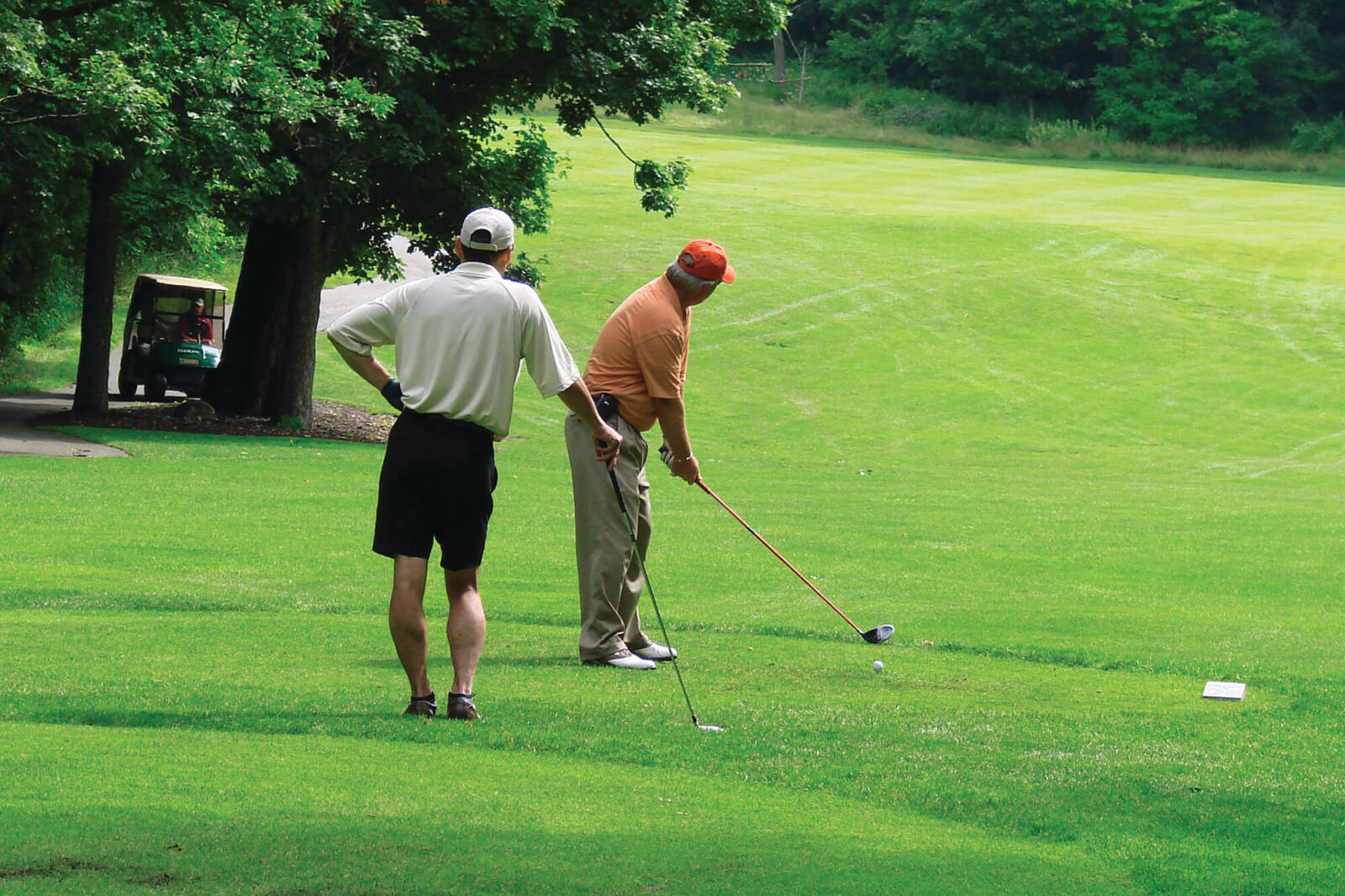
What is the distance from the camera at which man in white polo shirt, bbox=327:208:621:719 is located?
256 inches

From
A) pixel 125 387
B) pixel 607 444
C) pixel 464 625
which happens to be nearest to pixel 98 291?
pixel 125 387

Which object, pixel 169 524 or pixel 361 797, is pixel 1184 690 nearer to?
pixel 361 797

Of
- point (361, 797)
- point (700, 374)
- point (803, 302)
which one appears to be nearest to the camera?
point (361, 797)

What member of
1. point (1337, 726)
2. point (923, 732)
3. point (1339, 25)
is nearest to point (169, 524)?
point (923, 732)

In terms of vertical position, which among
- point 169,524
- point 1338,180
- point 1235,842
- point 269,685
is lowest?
point 169,524

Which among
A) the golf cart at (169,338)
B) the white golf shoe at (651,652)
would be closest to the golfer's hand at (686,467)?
the white golf shoe at (651,652)

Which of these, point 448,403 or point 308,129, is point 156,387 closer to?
point 308,129

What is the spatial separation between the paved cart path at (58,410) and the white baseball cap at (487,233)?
15.6 meters

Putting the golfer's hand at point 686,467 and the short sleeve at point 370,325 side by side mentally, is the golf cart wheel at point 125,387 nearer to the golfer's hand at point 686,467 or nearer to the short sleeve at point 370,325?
the golfer's hand at point 686,467

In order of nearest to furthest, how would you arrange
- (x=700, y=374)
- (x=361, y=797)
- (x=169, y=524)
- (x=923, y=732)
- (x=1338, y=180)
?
(x=361, y=797) < (x=923, y=732) < (x=169, y=524) < (x=700, y=374) < (x=1338, y=180)

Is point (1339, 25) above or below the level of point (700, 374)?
above

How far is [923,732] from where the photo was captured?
688cm

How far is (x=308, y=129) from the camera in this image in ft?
80.8

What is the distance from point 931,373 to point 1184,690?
91.5 feet
